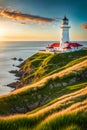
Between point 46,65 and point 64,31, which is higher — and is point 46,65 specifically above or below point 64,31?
below

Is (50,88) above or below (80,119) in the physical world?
below

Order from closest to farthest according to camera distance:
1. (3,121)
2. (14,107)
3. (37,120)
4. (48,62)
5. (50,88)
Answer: (3,121) → (37,120) → (14,107) → (50,88) → (48,62)

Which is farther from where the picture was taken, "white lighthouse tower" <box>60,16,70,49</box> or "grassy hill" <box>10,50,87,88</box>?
"white lighthouse tower" <box>60,16,70,49</box>

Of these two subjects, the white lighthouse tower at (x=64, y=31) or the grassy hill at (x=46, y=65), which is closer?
the grassy hill at (x=46, y=65)

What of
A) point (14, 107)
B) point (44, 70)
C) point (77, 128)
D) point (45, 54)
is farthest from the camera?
point (45, 54)

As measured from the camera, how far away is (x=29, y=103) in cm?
4675

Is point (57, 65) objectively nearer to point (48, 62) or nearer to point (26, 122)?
point (48, 62)

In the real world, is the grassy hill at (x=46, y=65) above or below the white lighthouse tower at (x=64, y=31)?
below

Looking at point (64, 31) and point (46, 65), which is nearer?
point (46, 65)

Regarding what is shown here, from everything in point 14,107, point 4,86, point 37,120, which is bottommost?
point 4,86

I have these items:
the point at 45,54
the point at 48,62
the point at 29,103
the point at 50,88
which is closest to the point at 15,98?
the point at 29,103

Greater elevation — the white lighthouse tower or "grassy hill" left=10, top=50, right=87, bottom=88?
the white lighthouse tower

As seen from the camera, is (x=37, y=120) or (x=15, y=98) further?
(x=15, y=98)

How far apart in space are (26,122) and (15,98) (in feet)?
121
